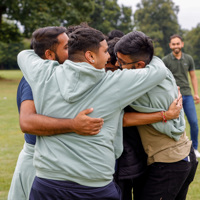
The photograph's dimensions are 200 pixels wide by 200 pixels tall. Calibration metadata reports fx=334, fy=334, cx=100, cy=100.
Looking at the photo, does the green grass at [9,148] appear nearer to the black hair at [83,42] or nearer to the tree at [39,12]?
the black hair at [83,42]

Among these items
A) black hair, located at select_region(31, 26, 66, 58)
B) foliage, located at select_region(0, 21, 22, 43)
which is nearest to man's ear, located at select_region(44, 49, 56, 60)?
black hair, located at select_region(31, 26, 66, 58)

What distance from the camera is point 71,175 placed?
7.22 feet

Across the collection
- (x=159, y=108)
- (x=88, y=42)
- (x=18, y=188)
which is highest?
(x=88, y=42)

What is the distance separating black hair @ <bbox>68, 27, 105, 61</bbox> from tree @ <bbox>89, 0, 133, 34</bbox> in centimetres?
5433

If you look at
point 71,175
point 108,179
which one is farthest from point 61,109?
point 108,179

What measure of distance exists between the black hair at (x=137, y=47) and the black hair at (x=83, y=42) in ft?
1.11

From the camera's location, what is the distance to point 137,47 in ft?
8.42

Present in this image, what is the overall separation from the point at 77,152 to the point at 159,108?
0.76 metres

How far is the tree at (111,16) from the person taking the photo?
56.9 metres

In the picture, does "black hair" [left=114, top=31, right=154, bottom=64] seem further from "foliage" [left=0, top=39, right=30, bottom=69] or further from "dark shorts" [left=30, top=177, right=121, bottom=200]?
"foliage" [left=0, top=39, right=30, bottom=69]

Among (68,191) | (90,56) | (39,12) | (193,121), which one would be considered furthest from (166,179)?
(39,12)

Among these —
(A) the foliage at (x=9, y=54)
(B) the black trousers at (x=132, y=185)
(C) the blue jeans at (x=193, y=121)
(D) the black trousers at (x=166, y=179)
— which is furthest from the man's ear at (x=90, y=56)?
(A) the foliage at (x=9, y=54)

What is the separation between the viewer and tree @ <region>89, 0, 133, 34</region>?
56912 millimetres

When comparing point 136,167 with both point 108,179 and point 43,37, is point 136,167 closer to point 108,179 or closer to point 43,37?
point 108,179
